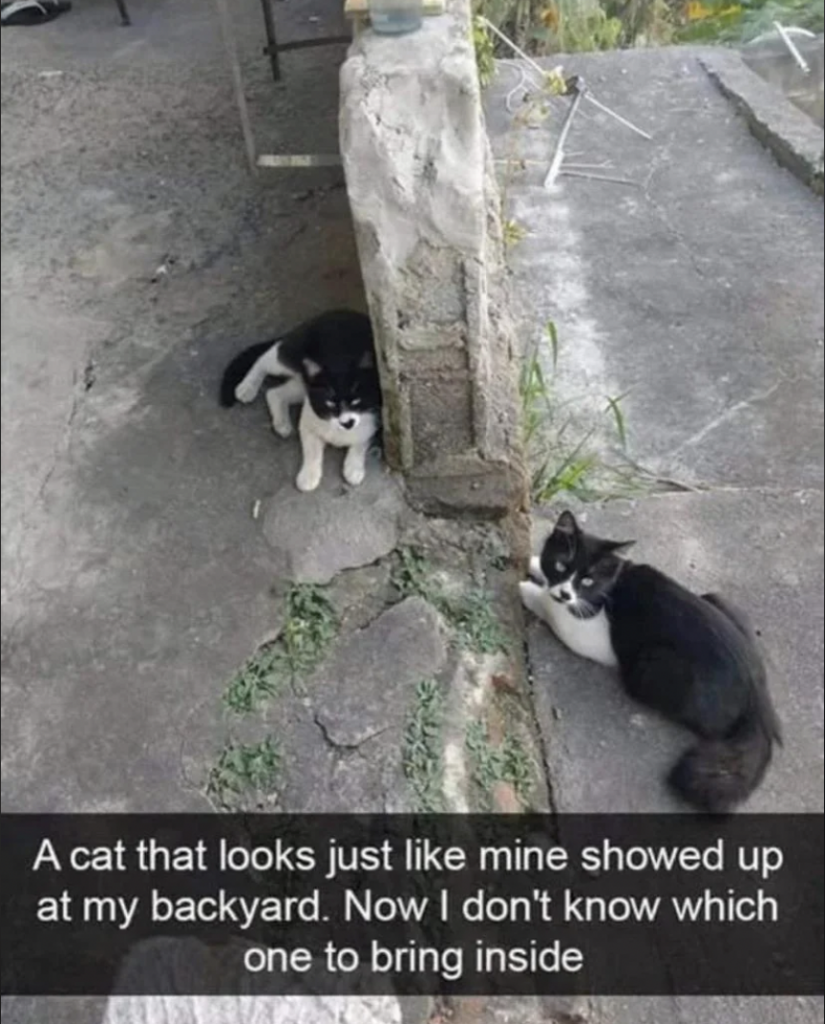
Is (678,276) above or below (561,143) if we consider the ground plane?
below

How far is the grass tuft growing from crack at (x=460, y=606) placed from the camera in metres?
1.04

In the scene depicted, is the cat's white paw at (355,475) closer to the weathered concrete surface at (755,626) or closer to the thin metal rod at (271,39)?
the weathered concrete surface at (755,626)

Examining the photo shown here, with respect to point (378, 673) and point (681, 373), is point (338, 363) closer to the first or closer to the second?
point (378, 673)

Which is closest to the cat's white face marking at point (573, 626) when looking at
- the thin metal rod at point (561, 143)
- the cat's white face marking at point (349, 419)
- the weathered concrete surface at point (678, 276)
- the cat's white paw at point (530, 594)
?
the cat's white paw at point (530, 594)

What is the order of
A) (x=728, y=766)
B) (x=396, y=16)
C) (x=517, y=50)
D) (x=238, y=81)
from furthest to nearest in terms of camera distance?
(x=517, y=50), (x=238, y=81), (x=728, y=766), (x=396, y=16)

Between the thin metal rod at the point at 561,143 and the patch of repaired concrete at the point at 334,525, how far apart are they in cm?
98

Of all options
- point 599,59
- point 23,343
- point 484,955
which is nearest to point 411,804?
point 484,955

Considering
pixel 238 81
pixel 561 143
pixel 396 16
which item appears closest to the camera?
pixel 396 16

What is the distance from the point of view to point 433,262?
94cm

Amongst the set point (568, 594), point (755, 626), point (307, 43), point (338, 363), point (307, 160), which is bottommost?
point (755, 626)

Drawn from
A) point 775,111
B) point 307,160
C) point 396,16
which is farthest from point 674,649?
point 775,111

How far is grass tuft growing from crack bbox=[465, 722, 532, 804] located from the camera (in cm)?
94

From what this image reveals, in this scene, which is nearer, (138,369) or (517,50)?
(138,369)

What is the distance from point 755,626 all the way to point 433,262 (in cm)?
56
